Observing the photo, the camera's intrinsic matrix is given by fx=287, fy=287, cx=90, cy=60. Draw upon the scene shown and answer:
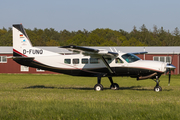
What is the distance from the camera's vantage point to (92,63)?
2047 centimetres

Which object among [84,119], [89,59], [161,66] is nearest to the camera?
[84,119]

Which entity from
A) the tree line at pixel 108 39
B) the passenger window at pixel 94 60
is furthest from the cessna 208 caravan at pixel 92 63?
the tree line at pixel 108 39

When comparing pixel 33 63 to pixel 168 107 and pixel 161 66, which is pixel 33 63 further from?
pixel 168 107

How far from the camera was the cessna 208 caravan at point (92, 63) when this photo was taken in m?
19.4

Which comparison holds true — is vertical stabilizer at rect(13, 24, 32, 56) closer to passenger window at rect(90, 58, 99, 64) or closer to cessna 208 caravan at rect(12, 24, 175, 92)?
cessna 208 caravan at rect(12, 24, 175, 92)

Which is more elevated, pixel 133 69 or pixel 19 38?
A: pixel 19 38

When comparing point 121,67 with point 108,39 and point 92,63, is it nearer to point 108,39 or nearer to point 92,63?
point 92,63

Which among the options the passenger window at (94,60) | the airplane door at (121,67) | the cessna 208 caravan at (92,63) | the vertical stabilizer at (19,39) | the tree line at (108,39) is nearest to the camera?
the cessna 208 caravan at (92,63)

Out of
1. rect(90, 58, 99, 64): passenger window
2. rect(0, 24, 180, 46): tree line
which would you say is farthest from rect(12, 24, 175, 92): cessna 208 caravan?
rect(0, 24, 180, 46): tree line

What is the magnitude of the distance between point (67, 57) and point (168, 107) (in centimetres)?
1142

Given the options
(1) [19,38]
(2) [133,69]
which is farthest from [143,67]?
(1) [19,38]

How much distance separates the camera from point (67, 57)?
2100 cm

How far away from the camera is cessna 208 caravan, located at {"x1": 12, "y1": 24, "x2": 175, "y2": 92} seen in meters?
19.4

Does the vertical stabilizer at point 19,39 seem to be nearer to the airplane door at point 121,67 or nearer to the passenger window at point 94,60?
the passenger window at point 94,60
